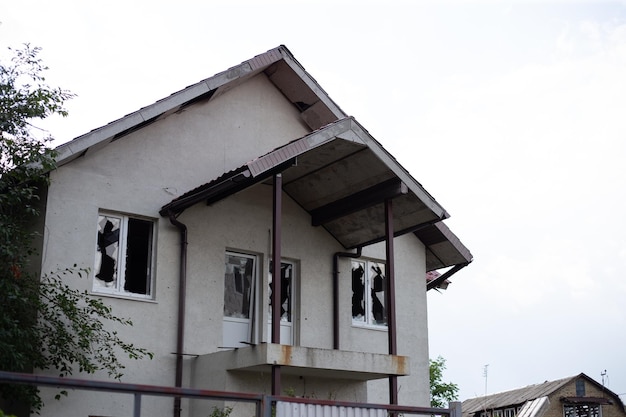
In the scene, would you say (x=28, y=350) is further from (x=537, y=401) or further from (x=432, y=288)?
(x=537, y=401)

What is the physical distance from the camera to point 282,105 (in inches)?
749

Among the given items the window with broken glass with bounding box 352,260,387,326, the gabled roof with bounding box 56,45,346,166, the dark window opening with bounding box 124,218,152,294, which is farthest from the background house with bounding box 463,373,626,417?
the dark window opening with bounding box 124,218,152,294

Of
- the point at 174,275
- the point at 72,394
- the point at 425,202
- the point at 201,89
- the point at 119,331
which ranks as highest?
→ the point at 201,89

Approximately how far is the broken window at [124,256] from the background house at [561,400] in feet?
150

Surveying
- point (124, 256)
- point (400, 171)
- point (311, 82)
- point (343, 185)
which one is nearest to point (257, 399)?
point (124, 256)

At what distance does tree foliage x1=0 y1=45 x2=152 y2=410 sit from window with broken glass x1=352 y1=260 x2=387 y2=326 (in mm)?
5086

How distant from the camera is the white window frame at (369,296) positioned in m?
19.0

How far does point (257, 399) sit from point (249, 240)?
7278mm

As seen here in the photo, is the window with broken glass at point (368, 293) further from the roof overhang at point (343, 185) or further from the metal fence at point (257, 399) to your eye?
the metal fence at point (257, 399)

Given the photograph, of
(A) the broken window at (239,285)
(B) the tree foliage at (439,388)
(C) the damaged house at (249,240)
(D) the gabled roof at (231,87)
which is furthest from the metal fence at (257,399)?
(B) the tree foliage at (439,388)

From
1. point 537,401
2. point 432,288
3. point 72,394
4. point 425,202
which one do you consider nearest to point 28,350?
point 72,394

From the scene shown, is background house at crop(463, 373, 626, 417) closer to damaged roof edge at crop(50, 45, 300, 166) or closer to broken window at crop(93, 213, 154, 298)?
damaged roof edge at crop(50, 45, 300, 166)

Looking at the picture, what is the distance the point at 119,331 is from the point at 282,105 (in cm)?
581

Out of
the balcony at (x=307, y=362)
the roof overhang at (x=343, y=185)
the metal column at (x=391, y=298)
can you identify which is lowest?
the balcony at (x=307, y=362)
